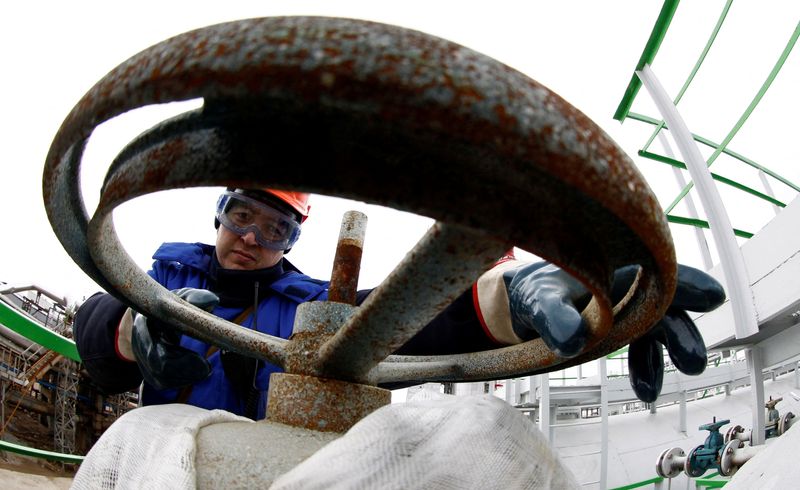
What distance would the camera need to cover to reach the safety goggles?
1.66m

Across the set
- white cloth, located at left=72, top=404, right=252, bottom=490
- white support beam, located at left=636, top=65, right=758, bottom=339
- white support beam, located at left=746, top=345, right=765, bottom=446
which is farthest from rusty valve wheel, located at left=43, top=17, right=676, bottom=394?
white support beam, located at left=746, top=345, right=765, bottom=446

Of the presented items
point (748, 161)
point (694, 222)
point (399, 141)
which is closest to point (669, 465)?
point (694, 222)

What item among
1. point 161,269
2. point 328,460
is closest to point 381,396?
point 328,460

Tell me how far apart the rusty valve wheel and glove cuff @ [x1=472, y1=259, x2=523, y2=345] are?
0.50m

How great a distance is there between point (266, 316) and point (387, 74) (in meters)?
1.34

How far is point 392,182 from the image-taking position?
1.11 ft

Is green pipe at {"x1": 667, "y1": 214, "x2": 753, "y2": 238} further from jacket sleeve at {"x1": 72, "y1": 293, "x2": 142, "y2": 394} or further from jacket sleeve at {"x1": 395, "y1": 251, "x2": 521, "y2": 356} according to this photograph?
jacket sleeve at {"x1": 72, "y1": 293, "x2": 142, "y2": 394}

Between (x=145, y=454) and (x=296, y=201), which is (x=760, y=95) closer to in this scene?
(x=296, y=201)

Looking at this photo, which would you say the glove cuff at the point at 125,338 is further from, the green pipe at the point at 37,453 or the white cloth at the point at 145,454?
the green pipe at the point at 37,453

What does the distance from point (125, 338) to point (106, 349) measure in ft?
0.31

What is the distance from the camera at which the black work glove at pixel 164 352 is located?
0.92 m

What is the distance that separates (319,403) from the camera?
71 centimetres

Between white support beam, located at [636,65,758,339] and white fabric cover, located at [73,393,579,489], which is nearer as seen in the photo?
white fabric cover, located at [73,393,579,489]

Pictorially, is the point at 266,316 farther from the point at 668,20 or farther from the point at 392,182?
the point at 668,20
